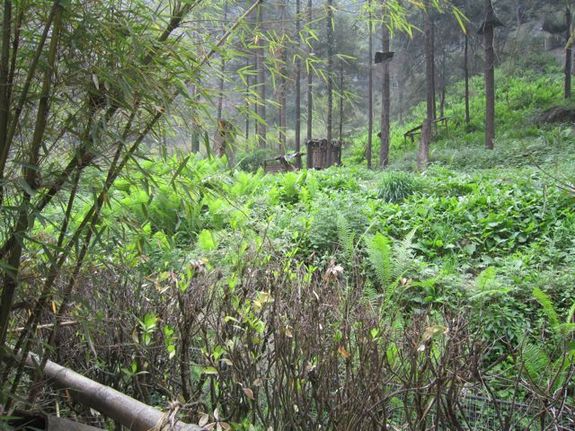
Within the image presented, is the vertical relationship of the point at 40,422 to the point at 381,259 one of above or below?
below

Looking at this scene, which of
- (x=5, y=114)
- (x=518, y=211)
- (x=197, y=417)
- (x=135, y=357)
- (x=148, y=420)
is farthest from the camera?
(x=518, y=211)

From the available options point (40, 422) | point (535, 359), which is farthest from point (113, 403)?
point (535, 359)

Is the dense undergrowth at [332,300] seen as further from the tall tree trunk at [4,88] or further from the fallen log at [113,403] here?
the tall tree trunk at [4,88]

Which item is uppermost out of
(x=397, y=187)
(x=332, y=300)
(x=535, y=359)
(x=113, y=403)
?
(x=397, y=187)

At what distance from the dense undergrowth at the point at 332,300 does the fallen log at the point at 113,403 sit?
0.11m

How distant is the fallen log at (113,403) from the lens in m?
1.65

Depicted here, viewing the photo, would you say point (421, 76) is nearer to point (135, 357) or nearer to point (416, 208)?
point (416, 208)

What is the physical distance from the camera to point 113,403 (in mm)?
1851

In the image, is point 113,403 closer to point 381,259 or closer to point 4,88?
point 4,88

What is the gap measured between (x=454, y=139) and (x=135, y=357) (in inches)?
925

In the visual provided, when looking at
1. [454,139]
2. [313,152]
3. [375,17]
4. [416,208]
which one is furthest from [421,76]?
[375,17]

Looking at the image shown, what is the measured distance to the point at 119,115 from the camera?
1.78 metres

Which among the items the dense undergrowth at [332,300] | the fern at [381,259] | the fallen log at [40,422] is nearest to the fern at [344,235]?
the dense undergrowth at [332,300]

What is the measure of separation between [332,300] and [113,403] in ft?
3.19
